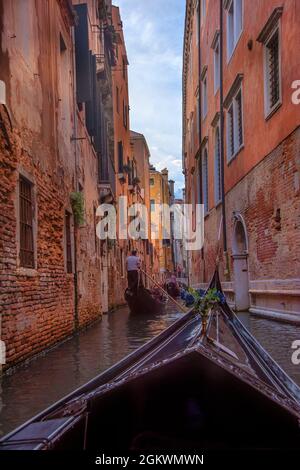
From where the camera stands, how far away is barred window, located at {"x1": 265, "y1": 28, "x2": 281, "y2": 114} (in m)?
10.1

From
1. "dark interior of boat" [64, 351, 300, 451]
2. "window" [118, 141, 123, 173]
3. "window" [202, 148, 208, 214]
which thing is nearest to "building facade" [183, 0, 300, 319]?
"window" [202, 148, 208, 214]

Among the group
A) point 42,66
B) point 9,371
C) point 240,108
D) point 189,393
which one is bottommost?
point 9,371

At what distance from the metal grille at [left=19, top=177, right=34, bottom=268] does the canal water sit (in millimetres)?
1151

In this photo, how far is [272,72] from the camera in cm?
1046

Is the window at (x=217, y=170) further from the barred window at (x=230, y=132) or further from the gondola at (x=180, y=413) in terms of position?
the gondola at (x=180, y=413)

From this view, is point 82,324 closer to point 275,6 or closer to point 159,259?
point 275,6

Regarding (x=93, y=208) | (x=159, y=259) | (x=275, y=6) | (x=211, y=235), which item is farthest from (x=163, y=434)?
(x=159, y=259)

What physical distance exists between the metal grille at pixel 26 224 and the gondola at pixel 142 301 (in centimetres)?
734

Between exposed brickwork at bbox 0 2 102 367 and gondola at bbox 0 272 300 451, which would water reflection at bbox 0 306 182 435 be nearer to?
exposed brickwork at bbox 0 2 102 367

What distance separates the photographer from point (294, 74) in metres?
8.67

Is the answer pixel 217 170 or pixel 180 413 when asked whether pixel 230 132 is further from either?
pixel 180 413

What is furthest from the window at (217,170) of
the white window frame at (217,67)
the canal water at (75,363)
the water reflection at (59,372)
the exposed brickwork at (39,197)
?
the water reflection at (59,372)
